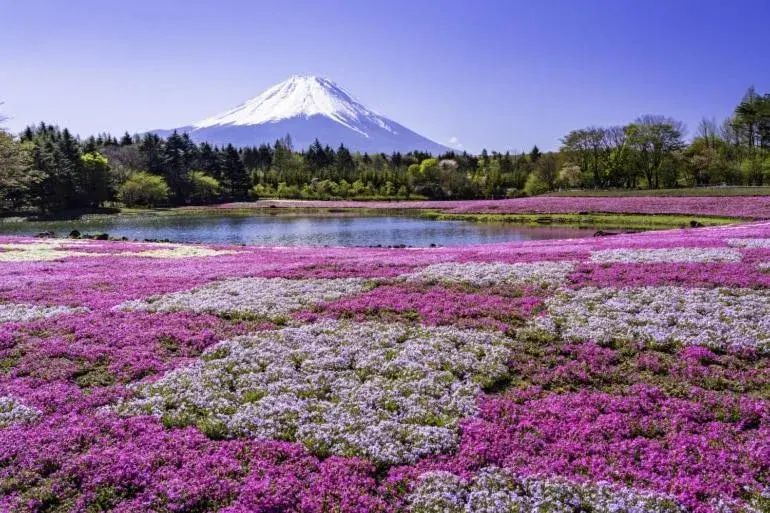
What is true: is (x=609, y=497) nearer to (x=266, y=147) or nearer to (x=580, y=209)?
(x=580, y=209)

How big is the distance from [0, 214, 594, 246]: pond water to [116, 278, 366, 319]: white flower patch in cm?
2645

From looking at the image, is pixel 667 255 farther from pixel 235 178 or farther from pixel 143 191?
pixel 235 178

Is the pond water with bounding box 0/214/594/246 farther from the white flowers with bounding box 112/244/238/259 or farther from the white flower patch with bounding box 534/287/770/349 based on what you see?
the white flower patch with bounding box 534/287/770/349

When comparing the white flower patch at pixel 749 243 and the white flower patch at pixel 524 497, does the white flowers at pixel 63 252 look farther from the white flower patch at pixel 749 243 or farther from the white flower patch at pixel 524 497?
the white flower patch at pixel 749 243

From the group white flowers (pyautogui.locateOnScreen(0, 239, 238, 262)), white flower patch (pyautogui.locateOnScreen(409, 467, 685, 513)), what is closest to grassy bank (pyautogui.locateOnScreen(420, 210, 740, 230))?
white flowers (pyautogui.locateOnScreen(0, 239, 238, 262))

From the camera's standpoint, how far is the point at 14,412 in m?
9.24

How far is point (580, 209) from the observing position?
2785 inches

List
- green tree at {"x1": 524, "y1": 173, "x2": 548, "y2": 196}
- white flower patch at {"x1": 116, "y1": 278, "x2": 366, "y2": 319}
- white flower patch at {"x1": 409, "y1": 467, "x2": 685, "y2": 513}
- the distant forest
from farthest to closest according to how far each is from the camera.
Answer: green tree at {"x1": 524, "y1": 173, "x2": 548, "y2": 196} < the distant forest < white flower patch at {"x1": 116, "y1": 278, "x2": 366, "y2": 319} < white flower patch at {"x1": 409, "y1": 467, "x2": 685, "y2": 513}

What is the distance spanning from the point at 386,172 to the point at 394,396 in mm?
128298

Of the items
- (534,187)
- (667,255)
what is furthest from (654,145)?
(667,255)

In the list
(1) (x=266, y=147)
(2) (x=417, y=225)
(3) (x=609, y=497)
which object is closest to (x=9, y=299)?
(3) (x=609, y=497)

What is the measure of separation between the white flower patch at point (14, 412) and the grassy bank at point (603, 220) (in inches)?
2062

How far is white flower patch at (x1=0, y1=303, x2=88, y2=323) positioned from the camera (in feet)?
49.0

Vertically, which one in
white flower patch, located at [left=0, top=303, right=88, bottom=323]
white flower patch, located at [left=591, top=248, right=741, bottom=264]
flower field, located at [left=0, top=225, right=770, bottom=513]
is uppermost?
white flower patch, located at [left=0, top=303, right=88, bottom=323]
